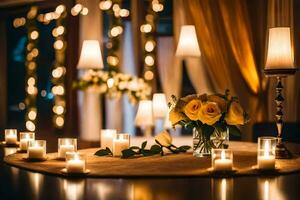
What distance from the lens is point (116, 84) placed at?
5973 millimetres

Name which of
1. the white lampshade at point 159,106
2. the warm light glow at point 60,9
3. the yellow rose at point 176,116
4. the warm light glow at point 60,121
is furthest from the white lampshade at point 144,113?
the warm light glow at point 60,9

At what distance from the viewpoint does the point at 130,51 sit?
264 inches

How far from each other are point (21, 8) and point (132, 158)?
6105mm

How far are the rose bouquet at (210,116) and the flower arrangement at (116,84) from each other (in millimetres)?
3157

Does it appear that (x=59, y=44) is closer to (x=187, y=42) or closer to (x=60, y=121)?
(x=60, y=121)

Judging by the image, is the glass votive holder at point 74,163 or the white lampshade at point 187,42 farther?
the white lampshade at point 187,42

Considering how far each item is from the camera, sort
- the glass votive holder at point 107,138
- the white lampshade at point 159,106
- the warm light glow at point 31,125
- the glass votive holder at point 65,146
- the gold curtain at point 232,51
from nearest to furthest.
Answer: the glass votive holder at point 65,146
the glass votive holder at point 107,138
the white lampshade at point 159,106
the gold curtain at point 232,51
the warm light glow at point 31,125

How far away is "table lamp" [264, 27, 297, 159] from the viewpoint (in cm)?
279

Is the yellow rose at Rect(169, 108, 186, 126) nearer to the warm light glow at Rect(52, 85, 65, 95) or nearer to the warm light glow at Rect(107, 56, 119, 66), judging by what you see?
the warm light glow at Rect(107, 56, 119, 66)

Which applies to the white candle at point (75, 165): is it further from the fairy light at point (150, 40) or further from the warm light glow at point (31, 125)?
A: the warm light glow at point (31, 125)

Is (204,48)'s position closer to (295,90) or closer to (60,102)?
(295,90)

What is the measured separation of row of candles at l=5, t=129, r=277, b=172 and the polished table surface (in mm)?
78

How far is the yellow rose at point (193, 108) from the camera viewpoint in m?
2.59

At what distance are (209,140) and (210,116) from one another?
20cm
